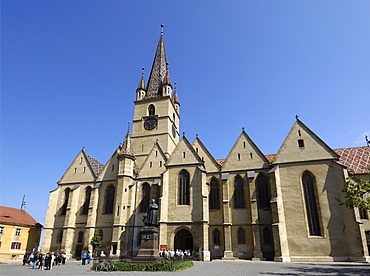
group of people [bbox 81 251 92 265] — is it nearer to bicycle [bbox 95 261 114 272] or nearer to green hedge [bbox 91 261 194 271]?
bicycle [bbox 95 261 114 272]

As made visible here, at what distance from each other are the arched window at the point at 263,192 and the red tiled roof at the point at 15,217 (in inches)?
1407

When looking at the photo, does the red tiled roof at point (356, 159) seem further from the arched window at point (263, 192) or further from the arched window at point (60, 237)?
the arched window at point (60, 237)

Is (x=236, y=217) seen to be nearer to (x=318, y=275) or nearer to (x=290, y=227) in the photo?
(x=290, y=227)

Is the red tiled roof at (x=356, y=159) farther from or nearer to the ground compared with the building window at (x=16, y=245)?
farther from the ground

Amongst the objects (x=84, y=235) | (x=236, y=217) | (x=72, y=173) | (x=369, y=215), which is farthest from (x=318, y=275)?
(x=72, y=173)

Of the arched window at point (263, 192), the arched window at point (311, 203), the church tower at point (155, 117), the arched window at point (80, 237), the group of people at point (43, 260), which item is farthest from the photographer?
the church tower at point (155, 117)

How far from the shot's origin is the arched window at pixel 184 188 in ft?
106

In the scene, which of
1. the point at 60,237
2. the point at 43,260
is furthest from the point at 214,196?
the point at 60,237

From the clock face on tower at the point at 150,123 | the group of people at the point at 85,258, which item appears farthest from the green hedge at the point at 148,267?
the clock face on tower at the point at 150,123

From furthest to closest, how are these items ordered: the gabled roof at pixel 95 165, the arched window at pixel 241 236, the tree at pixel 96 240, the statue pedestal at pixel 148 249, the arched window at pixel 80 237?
the gabled roof at pixel 95 165
the arched window at pixel 80 237
the tree at pixel 96 240
the arched window at pixel 241 236
the statue pedestal at pixel 148 249

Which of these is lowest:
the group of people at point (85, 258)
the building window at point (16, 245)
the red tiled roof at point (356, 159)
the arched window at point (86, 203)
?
the group of people at point (85, 258)

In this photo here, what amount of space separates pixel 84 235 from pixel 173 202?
1337 centimetres

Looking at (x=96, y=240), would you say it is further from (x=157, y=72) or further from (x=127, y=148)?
(x=157, y=72)

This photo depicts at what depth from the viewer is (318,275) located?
1500cm
